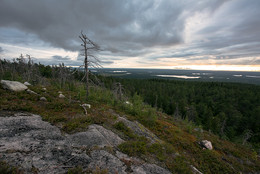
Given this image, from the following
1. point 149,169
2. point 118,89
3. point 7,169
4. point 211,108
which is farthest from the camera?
point 211,108

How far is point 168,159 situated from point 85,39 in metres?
10.6

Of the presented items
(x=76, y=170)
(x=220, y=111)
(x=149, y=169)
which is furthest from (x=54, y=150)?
(x=220, y=111)

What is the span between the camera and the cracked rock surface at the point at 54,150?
135 inches

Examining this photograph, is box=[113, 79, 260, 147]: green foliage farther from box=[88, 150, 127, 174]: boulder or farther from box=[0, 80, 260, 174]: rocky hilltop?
box=[88, 150, 127, 174]: boulder

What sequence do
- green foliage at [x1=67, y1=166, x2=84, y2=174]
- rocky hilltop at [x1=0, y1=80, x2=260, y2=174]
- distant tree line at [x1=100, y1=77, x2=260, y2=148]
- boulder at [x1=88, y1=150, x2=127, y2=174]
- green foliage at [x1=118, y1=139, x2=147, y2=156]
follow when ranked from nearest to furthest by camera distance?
green foliage at [x1=67, y1=166, x2=84, y2=174] → rocky hilltop at [x1=0, y1=80, x2=260, y2=174] → boulder at [x1=88, y1=150, x2=127, y2=174] → green foliage at [x1=118, y1=139, x2=147, y2=156] → distant tree line at [x1=100, y1=77, x2=260, y2=148]

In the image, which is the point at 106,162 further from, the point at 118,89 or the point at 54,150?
the point at 118,89

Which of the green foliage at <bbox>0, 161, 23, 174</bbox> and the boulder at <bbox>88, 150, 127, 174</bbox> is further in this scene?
the boulder at <bbox>88, 150, 127, 174</bbox>

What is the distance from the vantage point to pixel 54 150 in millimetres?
4090

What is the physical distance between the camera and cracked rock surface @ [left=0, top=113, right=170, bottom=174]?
3441mm

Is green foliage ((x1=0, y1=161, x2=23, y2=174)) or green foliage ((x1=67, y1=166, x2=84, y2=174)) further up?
green foliage ((x1=0, y1=161, x2=23, y2=174))

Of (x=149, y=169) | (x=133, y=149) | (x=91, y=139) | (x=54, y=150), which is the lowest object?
(x=149, y=169)

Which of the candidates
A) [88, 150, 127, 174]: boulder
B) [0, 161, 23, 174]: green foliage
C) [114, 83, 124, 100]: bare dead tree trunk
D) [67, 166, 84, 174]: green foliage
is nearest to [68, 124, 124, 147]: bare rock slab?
[88, 150, 127, 174]: boulder

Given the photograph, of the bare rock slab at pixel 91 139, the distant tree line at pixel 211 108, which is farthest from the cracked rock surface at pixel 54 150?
the distant tree line at pixel 211 108

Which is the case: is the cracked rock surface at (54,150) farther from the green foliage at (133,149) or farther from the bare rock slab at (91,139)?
the green foliage at (133,149)
